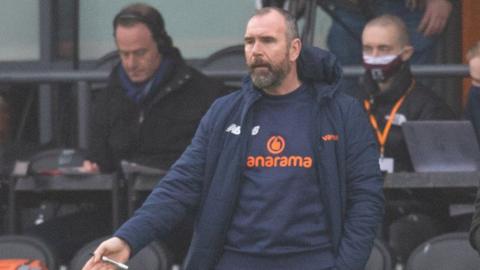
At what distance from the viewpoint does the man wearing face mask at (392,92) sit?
311 inches

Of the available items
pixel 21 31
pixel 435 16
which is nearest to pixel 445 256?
pixel 435 16

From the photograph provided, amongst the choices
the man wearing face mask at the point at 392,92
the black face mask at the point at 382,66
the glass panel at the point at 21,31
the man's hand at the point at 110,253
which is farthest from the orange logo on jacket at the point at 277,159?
the glass panel at the point at 21,31

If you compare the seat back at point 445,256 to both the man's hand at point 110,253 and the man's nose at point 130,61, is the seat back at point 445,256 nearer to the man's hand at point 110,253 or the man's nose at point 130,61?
the man's nose at point 130,61

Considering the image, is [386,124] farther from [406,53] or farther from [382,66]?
[406,53]

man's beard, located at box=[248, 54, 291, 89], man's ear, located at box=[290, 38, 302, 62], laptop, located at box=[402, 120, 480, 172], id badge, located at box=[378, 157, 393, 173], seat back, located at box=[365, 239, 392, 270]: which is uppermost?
man's ear, located at box=[290, 38, 302, 62]

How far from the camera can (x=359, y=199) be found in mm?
6211

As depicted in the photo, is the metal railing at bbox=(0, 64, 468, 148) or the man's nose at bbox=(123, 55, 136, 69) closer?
the man's nose at bbox=(123, 55, 136, 69)

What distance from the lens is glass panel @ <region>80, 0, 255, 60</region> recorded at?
33.8 feet

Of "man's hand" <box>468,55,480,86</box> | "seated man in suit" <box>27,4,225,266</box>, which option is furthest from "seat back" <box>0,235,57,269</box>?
"man's hand" <box>468,55,480,86</box>

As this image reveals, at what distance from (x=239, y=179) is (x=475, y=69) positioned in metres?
2.28

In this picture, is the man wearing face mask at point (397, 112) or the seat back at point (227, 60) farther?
the seat back at point (227, 60)

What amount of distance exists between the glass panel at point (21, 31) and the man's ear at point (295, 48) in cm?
434

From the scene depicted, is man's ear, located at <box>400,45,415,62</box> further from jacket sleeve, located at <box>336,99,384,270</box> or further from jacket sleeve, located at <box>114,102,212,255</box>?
jacket sleeve, located at <box>114,102,212,255</box>

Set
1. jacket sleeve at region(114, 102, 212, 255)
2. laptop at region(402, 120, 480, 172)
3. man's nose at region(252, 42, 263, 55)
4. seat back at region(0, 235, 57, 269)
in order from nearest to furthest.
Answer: jacket sleeve at region(114, 102, 212, 255) < man's nose at region(252, 42, 263, 55) < laptop at region(402, 120, 480, 172) < seat back at region(0, 235, 57, 269)
